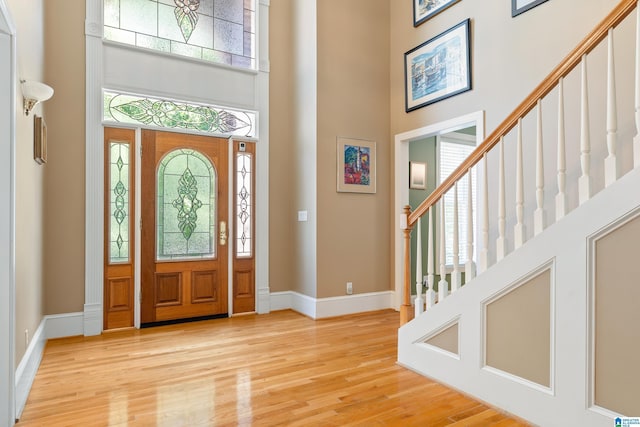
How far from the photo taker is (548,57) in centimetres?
314

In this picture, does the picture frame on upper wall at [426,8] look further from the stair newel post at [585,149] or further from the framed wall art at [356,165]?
the stair newel post at [585,149]

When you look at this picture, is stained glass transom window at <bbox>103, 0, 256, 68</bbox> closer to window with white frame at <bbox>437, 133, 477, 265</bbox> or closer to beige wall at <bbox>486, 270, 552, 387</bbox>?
window with white frame at <bbox>437, 133, 477, 265</bbox>

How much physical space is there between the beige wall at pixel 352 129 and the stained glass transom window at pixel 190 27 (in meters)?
0.93

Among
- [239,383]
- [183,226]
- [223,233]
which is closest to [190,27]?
[183,226]

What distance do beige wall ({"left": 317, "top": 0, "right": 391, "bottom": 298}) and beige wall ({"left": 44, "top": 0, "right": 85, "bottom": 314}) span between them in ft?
7.89

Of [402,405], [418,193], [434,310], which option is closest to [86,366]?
[402,405]

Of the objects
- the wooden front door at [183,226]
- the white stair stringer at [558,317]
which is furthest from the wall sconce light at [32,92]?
the white stair stringer at [558,317]

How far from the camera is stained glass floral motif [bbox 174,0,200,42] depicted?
4.28 m

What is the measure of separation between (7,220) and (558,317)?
295 cm

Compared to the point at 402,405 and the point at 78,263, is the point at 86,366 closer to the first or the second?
the point at 78,263

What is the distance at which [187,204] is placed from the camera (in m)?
4.24

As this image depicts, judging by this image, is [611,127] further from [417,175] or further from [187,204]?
[187,204]

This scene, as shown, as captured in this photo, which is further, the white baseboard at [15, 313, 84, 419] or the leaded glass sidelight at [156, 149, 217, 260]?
the leaded glass sidelight at [156, 149, 217, 260]

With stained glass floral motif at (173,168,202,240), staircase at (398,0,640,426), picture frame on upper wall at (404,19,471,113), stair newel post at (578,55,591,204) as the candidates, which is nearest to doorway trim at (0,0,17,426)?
stained glass floral motif at (173,168,202,240)
